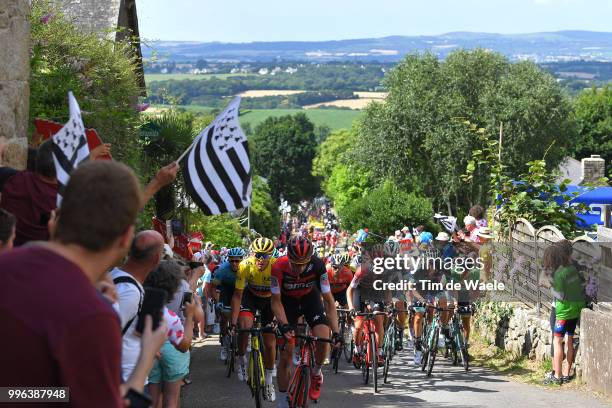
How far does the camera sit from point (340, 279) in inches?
579

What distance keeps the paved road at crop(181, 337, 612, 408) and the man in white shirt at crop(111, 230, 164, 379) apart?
5.55 m

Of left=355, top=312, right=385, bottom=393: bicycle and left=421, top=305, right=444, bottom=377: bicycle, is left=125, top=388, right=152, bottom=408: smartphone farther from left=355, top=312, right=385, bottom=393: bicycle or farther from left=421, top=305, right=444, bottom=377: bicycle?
left=421, top=305, right=444, bottom=377: bicycle

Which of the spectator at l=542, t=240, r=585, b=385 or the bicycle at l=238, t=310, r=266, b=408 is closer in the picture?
the bicycle at l=238, t=310, r=266, b=408

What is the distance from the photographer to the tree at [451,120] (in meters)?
70.2

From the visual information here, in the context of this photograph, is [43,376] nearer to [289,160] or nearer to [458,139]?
[458,139]

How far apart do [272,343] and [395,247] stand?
5.98 meters

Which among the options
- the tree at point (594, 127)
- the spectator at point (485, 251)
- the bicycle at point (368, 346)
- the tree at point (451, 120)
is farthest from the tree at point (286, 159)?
the bicycle at point (368, 346)

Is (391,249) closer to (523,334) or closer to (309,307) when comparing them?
(523,334)

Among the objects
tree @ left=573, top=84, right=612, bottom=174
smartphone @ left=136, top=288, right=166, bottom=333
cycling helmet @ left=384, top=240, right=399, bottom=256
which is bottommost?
tree @ left=573, top=84, right=612, bottom=174

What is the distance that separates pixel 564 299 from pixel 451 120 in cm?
5790

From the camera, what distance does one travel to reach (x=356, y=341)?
48.3ft

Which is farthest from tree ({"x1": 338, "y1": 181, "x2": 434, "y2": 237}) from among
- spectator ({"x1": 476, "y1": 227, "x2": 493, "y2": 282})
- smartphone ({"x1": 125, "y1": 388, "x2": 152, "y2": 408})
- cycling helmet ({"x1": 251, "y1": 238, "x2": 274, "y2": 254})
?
smartphone ({"x1": 125, "y1": 388, "x2": 152, "y2": 408})

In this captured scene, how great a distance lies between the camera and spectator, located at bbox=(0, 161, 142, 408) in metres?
3.02

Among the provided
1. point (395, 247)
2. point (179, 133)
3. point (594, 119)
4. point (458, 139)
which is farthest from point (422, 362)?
point (594, 119)
